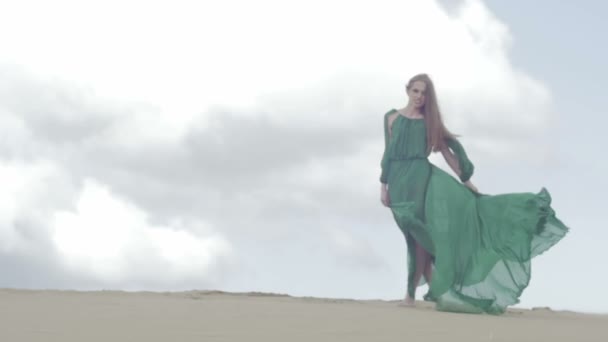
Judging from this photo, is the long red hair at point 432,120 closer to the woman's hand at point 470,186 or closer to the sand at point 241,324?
the woman's hand at point 470,186

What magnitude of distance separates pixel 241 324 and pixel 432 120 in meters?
4.25

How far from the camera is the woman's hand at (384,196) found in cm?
1027

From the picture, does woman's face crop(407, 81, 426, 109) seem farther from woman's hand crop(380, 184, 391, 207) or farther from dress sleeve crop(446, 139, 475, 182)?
woman's hand crop(380, 184, 391, 207)

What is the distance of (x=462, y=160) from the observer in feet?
33.6

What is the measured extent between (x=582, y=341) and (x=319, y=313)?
2237mm

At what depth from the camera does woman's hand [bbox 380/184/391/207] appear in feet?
33.7

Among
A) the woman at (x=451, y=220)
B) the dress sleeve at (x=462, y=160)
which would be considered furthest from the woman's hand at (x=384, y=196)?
the dress sleeve at (x=462, y=160)

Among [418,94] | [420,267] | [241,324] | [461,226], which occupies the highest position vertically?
[418,94]

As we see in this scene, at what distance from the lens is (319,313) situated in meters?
7.79

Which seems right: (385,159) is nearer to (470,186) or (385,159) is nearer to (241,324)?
(470,186)

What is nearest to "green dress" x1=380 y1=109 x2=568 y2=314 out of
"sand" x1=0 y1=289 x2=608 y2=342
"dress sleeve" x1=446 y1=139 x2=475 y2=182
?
"dress sleeve" x1=446 y1=139 x2=475 y2=182

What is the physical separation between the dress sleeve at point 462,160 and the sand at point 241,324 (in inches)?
84.5

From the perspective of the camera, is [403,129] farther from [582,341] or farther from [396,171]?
[582,341]

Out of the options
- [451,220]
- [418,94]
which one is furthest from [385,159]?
[451,220]
